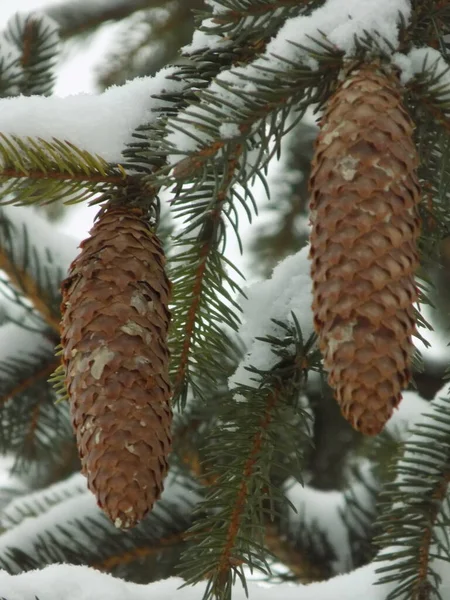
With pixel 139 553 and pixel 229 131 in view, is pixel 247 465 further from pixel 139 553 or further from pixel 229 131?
pixel 139 553

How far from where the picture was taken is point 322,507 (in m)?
1.43

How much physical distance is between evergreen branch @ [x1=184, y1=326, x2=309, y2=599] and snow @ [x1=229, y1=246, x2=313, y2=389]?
0.02m

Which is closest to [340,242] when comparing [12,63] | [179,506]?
[179,506]

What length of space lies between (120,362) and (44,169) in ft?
0.66

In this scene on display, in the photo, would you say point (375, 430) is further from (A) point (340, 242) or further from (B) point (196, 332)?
(B) point (196, 332)

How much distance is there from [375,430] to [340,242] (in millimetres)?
152

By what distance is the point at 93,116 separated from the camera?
0.90m

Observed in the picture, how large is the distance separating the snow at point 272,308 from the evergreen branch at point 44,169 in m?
0.27

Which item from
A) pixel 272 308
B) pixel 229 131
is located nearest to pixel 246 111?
pixel 229 131

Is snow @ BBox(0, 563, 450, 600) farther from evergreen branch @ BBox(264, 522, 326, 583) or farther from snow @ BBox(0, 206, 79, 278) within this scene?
snow @ BBox(0, 206, 79, 278)

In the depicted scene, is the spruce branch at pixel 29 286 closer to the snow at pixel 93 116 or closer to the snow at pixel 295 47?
the snow at pixel 93 116

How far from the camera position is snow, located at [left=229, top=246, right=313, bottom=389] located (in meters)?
0.96

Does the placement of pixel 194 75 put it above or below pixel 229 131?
above

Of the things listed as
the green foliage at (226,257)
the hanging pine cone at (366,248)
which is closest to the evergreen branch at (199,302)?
the green foliage at (226,257)
